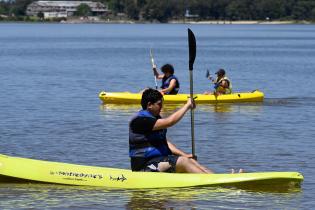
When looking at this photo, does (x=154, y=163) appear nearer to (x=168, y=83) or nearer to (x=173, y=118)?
(x=173, y=118)

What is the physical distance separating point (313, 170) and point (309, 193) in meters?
2.15

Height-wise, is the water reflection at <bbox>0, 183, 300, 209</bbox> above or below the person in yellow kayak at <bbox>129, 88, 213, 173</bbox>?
below

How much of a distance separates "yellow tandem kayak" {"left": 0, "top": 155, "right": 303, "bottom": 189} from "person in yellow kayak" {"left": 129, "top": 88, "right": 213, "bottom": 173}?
118 millimetres

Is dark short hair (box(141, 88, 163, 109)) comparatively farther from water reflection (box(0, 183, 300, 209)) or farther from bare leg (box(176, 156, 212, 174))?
water reflection (box(0, 183, 300, 209))

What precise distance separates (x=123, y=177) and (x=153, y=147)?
675mm

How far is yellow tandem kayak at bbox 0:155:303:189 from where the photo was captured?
530 inches

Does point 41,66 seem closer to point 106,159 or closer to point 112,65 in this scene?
point 112,65

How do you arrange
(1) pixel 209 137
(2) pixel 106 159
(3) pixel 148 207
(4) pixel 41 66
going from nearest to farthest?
(3) pixel 148 207 < (2) pixel 106 159 < (1) pixel 209 137 < (4) pixel 41 66

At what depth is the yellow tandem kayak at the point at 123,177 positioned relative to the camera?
44.2 feet

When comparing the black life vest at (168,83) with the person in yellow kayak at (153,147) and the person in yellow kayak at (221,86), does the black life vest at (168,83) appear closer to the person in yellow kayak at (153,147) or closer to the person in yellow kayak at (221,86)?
the person in yellow kayak at (221,86)

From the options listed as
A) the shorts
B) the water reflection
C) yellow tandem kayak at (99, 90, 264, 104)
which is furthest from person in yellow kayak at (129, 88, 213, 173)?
yellow tandem kayak at (99, 90, 264, 104)

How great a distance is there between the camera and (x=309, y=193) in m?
14.2

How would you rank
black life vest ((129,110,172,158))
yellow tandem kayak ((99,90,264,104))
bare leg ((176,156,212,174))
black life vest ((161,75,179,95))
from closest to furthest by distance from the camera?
1. black life vest ((129,110,172,158))
2. bare leg ((176,156,212,174))
3. black life vest ((161,75,179,95))
4. yellow tandem kayak ((99,90,264,104))

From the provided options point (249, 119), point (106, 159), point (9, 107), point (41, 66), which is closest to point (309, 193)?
point (106, 159)
